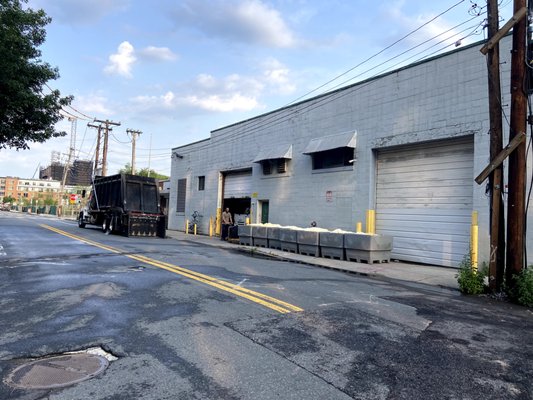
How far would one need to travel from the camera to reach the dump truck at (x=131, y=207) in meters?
21.3

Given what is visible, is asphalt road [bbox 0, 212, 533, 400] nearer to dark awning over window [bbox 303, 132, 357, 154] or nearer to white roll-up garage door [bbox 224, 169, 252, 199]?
dark awning over window [bbox 303, 132, 357, 154]

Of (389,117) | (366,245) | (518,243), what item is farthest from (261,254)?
(518,243)

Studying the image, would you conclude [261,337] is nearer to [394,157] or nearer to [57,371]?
[57,371]

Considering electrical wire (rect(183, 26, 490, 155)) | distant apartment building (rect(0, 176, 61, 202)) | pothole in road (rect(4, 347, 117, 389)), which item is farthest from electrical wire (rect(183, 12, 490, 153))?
distant apartment building (rect(0, 176, 61, 202))

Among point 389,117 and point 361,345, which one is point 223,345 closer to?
point 361,345


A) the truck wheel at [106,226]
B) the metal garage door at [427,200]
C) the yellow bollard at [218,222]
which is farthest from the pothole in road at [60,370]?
the yellow bollard at [218,222]

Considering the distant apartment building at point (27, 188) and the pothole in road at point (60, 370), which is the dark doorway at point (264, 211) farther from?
the distant apartment building at point (27, 188)

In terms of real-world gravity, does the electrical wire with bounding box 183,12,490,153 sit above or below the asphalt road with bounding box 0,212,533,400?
above

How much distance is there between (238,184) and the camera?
82.0 feet

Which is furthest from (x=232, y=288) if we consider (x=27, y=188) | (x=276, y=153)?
(x=27, y=188)

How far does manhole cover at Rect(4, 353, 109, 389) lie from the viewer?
11.7 ft

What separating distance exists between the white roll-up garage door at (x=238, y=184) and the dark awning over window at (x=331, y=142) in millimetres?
6065

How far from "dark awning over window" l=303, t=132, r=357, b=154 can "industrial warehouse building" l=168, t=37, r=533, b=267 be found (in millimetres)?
60

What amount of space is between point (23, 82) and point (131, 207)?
9527 mm
